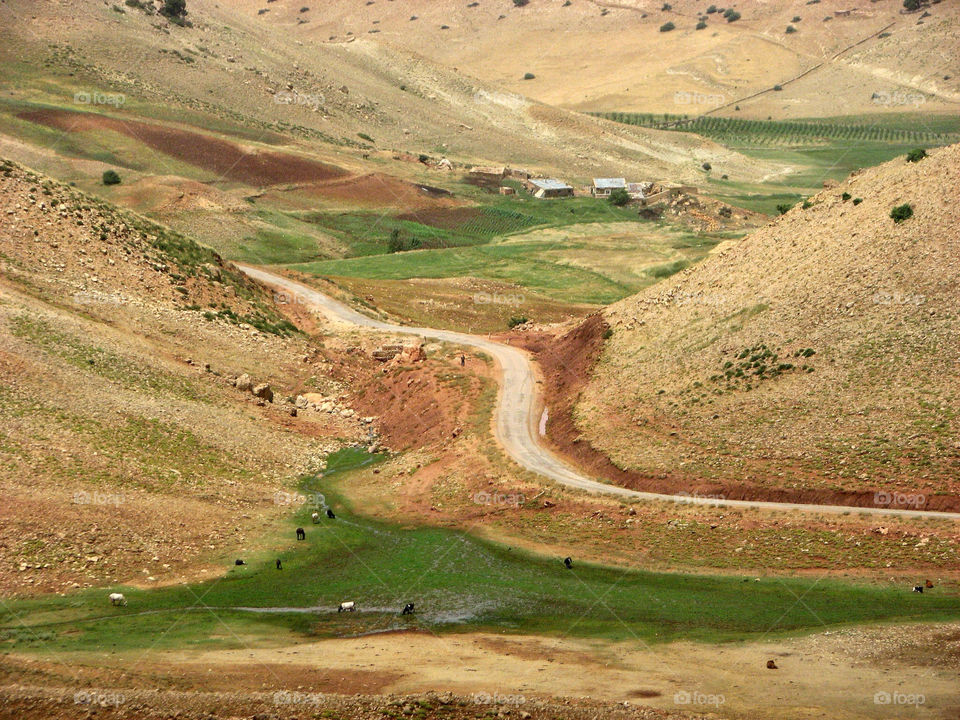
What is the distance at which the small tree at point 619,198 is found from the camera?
159500 mm

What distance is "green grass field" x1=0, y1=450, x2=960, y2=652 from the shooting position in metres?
35.9

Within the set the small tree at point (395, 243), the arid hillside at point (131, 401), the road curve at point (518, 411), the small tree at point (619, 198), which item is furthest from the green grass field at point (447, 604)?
the small tree at point (619, 198)

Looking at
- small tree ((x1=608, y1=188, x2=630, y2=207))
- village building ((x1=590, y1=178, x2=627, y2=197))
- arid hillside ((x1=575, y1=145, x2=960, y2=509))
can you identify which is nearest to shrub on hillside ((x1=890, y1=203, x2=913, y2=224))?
arid hillside ((x1=575, y1=145, x2=960, y2=509))

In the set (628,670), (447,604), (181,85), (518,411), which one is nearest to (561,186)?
(181,85)

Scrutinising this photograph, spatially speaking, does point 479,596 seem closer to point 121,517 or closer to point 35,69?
point 121,517

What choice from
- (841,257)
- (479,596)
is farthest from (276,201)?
(479,596)

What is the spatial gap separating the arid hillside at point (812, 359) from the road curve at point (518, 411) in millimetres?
1272

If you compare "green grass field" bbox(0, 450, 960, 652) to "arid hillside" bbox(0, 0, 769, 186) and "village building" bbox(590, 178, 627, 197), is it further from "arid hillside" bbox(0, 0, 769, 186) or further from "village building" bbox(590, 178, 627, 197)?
"village building" bbox(590, 178, 627, 197)

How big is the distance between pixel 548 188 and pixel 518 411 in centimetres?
10710

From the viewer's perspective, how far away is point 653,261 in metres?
125

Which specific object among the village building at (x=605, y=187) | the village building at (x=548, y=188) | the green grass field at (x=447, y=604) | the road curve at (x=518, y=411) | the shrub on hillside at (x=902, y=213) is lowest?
the green grass field at (x=447, y=604)

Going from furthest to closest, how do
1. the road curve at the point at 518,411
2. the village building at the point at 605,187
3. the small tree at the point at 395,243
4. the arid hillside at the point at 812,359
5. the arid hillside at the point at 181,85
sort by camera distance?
the village building at the point at 605,187 < the arid hillside at the point at 181,85 < the small tree at the point at 395,243 < the arid hillside at the point at 812,359 < the road curve at the point at 518,411

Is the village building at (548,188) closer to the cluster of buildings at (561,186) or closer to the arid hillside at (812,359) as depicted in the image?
the cluster of buildings at (561,186)

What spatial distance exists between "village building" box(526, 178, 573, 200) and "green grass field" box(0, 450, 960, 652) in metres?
125
